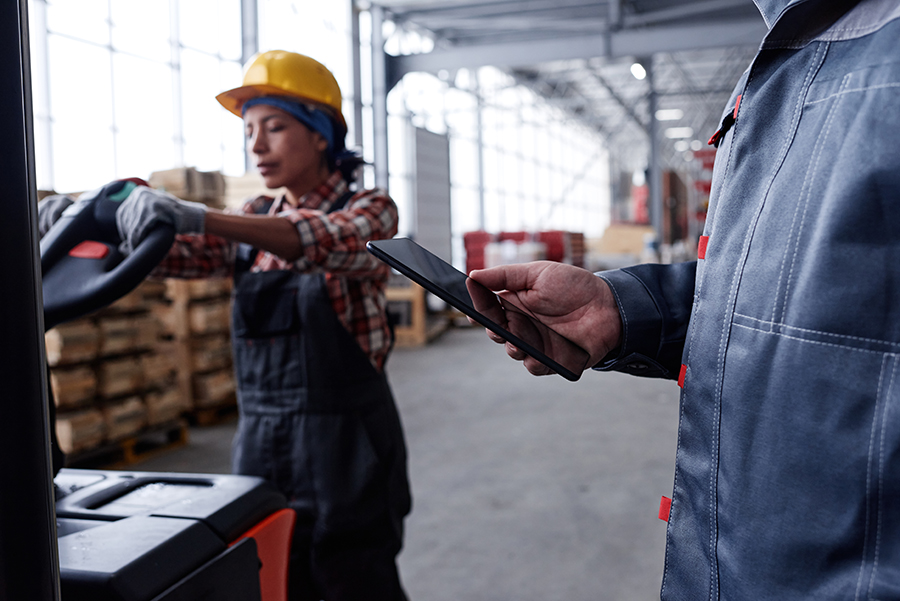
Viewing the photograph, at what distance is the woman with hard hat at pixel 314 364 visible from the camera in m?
2.04

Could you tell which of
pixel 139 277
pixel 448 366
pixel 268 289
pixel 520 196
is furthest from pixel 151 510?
pixel 520 196

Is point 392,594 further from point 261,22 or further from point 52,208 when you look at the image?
point 261,22

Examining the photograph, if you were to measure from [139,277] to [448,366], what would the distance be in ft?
21.7

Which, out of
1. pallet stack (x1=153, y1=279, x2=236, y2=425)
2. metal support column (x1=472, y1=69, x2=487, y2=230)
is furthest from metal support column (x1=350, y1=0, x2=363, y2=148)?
pallet stack (x1=153, y1=279, x2=236, y2=425)

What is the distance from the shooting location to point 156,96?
7.67m

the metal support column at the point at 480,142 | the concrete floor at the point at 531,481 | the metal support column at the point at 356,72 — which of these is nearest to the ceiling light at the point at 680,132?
the metal support column at the point at 480,142

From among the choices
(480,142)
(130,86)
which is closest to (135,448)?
(130,86)

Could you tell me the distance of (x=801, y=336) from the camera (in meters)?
0.73

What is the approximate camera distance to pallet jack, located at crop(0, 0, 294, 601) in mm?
649

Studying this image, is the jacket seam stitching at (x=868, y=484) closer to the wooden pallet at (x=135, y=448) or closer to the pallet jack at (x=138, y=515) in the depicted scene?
the pallet jack at (x=138, y=515)

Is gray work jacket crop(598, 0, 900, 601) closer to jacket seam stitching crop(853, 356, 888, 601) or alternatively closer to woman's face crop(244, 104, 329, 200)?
jacket seam stitching crop(853, 356, 888, 601)

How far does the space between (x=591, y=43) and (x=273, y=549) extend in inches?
418

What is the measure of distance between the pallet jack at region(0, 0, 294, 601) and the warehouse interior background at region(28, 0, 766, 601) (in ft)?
2.97

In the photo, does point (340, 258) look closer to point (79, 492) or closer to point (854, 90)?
point (79, 492)
